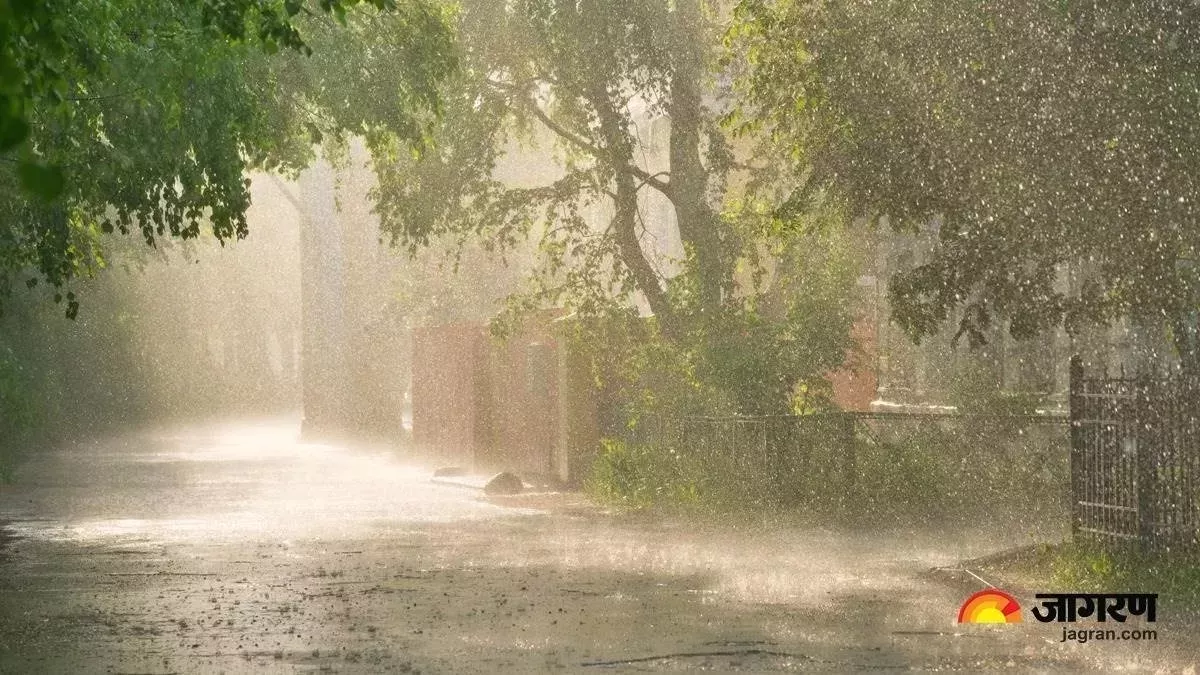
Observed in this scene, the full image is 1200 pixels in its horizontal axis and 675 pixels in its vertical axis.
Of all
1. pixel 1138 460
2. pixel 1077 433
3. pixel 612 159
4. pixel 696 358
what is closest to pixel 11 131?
pixel 1138 460

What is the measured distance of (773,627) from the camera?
11.9 m

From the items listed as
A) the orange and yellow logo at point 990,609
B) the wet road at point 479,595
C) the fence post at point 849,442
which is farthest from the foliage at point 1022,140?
the fence post at point 849,442

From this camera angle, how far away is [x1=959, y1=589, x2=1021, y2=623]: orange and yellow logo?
40.2ft

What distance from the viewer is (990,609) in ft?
41.4

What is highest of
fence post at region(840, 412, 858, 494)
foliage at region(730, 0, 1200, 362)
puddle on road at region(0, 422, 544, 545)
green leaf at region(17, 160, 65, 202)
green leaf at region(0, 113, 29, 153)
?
foliage at region(730, 0, 1200, 362)

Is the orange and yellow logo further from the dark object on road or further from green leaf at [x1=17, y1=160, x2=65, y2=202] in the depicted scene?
the dark object on road

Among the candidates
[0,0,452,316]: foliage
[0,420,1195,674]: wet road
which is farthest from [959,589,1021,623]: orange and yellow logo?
[0,0,452,316]: foliage

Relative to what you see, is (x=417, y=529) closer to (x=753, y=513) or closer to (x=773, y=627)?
(x=753, y=513)

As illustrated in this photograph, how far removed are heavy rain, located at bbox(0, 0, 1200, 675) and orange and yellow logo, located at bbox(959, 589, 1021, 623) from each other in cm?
4

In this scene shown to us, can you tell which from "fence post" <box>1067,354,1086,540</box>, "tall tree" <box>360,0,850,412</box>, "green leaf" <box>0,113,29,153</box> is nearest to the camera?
"green leaf" <box>0,113,29,153</box>

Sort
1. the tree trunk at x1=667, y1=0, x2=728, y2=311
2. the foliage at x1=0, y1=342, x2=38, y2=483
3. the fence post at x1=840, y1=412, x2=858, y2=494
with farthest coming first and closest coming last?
the foliage at x1=0, y1=342, x2=38, y2=483 → the tree trunk at x1=667, y1=0, x2=728, y2=311 → the fence post at x1=840, y1=412, x2=858, y2=494

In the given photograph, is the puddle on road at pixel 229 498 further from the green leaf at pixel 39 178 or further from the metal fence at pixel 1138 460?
the green leaf at pixel 39 178

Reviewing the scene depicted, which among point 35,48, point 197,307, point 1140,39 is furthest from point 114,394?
point 35,48

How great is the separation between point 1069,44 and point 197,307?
291 feet
